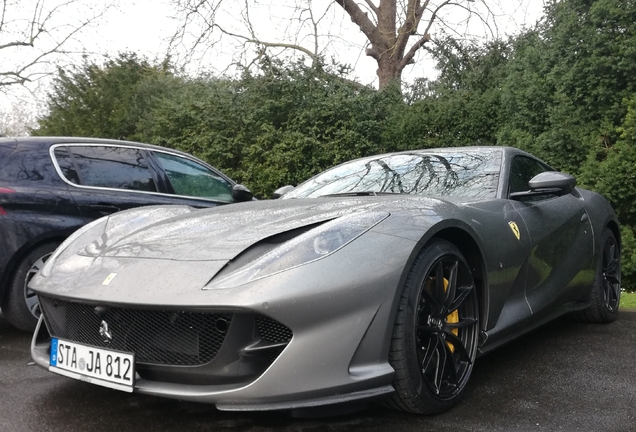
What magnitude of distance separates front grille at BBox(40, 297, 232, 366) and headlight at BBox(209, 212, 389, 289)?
16 centimetres

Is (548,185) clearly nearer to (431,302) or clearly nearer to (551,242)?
(551,242)

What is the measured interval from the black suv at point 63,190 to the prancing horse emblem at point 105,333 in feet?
6.71

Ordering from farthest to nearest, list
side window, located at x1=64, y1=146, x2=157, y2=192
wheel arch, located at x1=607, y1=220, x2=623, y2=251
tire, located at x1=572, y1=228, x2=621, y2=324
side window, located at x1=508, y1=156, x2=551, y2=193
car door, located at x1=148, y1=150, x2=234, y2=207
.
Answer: car door, located at x1=148, y1=150, x2=234, y2=207
side window, located at x1=64, y1=146, x2=157, y2=192
wheel arch, located at x1=607, y1=220, x2=623, y2=251
tire, located at x1=572, y1=228, x2=621, y2=324
side window, located at x1=508, y1=156, x2=551, y2=193

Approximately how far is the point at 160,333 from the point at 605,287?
3.44 m

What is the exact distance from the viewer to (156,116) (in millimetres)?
12930

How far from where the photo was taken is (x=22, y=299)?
423cm

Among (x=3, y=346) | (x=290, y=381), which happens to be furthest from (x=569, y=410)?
(x=3, y=346)

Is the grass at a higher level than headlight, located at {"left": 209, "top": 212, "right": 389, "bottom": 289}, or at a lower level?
lower

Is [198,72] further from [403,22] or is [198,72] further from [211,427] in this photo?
[211,427]

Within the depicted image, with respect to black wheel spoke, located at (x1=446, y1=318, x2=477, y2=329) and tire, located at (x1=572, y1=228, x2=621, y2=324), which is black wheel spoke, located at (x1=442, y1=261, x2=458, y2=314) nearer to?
black wheel spoke, located at (x1=446, y1=318, x2=477, y2=329)

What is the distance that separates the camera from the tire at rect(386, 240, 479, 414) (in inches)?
98.0

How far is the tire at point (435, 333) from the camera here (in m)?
2.49

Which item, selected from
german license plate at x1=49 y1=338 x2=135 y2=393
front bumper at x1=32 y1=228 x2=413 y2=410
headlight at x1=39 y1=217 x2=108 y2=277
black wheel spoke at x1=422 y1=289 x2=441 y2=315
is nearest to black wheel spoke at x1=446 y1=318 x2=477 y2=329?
black wheel spoke at x1=422 y1=289 x2=441 y2=315

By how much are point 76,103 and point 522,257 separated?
14771 mm
